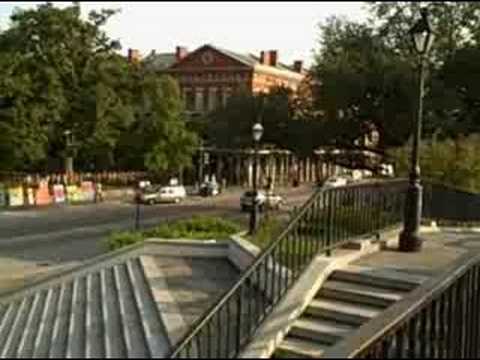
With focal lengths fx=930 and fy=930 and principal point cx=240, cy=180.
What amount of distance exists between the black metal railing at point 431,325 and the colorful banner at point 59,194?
55647mm

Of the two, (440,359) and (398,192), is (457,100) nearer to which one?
(398,192)

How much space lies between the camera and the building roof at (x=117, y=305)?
11.7 meters

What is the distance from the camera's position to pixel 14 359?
11.4 metres

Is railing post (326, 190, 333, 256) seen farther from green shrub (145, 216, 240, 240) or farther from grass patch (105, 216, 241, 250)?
green shrub (145, 216, 240, 240)

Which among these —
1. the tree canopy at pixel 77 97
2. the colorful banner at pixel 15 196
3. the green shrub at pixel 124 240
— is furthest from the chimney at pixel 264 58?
the green shrub at pixel 124 240

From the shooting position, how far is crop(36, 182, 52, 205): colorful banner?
6212 cm

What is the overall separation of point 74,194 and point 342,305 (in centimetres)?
5633

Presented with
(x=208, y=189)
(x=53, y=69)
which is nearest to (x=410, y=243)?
(x=53, y=69)

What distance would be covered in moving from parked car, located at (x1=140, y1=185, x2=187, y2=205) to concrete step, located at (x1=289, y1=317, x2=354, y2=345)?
5309 cm

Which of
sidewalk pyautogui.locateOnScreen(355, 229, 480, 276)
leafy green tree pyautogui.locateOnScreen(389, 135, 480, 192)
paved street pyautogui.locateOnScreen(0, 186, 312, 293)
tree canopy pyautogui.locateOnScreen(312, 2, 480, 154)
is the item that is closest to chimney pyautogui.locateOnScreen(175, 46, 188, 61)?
paved street pyautogui.locateOnScreen(0, 186, 312, 293)

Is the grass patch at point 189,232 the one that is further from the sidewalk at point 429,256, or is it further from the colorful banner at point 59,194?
the colorful banner at point 59,194

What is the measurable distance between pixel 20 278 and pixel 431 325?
17.8 m

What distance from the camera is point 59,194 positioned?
212 ft

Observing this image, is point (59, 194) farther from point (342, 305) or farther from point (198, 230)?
point (342, 305)
